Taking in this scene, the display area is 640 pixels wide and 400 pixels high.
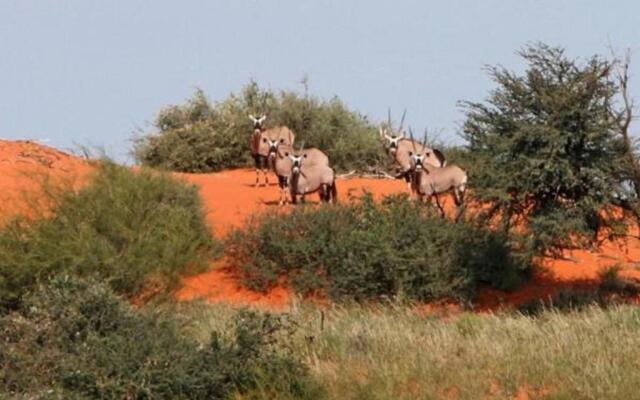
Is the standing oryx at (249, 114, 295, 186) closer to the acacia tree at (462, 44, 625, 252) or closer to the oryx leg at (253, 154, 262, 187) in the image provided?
the oryx leg at (253, 154, 262, 187)

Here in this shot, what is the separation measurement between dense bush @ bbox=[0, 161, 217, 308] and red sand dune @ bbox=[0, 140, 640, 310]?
63 cm

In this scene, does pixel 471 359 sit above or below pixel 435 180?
below

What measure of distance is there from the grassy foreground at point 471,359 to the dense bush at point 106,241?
4.76m

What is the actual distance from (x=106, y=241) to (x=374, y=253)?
6476 millimetres

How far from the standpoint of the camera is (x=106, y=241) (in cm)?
2562

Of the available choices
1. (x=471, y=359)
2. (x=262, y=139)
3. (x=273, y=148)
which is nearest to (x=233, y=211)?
(x=273, y=148)

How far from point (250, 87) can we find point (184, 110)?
2.25 m

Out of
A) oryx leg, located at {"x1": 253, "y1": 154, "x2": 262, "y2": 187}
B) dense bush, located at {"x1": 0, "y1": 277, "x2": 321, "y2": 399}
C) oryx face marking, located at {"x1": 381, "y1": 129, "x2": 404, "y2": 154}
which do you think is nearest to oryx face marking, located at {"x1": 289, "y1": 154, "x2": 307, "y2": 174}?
oryx face marking, located at {"x1": 381, "y1": 129, "x2": 404, "y2": 154}

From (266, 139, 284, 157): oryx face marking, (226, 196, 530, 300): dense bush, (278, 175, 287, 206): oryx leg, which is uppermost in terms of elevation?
(266, 139, 284, 157): oryx face marking

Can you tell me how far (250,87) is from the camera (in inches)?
1877

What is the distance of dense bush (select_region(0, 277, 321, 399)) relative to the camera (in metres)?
15.2

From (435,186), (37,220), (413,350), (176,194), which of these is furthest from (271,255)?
(413,350)

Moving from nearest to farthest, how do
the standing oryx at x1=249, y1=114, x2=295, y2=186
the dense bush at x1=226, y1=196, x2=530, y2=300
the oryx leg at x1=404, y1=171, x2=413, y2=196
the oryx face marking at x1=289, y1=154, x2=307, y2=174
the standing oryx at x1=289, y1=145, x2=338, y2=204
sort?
the dense bush at x1=226, y1=196, x2=530, y2=300 < the oryx face marking at x1=289, y1=154, x2=307, y2=174 < the standing oryx at x1=289, y1=145, x2=338, y2=204 < the oryx leg at x1=404, y1=171, x2=413, y2=196 < the standing oryx at x1=249, y1=114, x2=295, y2=186

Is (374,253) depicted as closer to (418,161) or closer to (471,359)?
(418,161)
